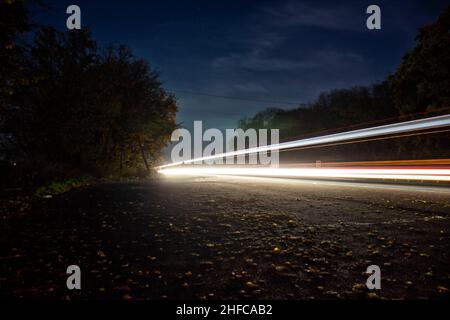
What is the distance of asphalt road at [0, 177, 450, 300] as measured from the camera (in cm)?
359

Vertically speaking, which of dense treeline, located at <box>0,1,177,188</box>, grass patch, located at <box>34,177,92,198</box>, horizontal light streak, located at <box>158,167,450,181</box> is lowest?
grass patch, located at <box>34,177,92,198</box>

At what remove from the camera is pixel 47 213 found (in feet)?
27.6

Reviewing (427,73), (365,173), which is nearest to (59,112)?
(365,173)

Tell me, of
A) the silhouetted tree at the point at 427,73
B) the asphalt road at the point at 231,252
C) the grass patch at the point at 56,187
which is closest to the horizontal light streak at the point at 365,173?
the asphalt road at the point at 231,252

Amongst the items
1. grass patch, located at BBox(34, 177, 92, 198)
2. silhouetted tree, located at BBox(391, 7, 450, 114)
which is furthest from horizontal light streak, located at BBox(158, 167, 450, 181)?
grass patch, located at BBox(34, 177, 92, 198)

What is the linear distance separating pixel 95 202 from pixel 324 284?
8.68m

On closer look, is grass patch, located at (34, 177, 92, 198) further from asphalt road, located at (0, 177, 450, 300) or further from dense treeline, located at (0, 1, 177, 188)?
asphalt road, located at (0, 177, 450, 300)

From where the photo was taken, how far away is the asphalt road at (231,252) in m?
3.59

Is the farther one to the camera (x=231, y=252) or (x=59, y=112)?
(x=59, y=112)

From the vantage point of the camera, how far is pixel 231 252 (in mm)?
4902

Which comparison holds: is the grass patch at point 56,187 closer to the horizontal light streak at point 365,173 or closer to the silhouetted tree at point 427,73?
the horizontal light streak at point 365,173

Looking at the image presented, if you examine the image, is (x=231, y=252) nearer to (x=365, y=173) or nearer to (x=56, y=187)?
(x=56, y=187)
